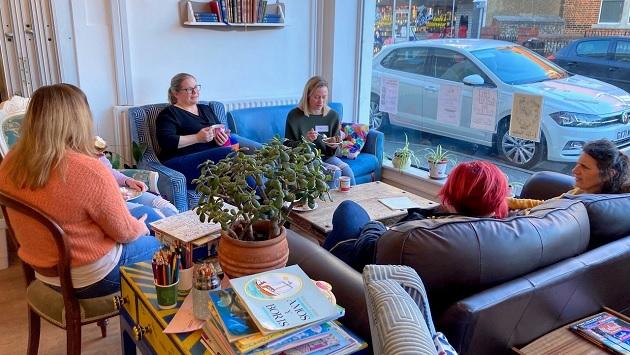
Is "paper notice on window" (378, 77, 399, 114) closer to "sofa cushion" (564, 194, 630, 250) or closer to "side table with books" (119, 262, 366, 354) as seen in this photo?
"sofa cushion" (564, 194, 630, 250)

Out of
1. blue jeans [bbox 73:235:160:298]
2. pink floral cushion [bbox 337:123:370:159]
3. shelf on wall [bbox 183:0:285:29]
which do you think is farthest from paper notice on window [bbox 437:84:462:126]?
blue jeans [bbox 73:235:160:298]

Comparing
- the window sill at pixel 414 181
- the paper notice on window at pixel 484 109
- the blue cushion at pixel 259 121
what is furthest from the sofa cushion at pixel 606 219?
the blue cushion at pixel 259 121

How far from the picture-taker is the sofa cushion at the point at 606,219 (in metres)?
1.68

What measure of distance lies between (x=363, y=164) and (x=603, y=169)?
212 cm

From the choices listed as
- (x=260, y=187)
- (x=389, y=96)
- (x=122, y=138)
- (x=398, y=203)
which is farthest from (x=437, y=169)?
(x=260, y=187)

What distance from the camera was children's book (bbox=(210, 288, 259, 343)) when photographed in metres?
1.06

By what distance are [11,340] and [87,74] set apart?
76.7 inches

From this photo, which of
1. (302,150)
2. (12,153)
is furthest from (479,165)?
(12,153)

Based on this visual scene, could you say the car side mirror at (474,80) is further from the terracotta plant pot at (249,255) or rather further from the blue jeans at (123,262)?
the terracotta plant pot at (249,255)

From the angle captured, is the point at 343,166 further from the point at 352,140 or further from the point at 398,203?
the point at 398,203

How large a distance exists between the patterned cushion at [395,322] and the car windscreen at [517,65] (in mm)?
2876

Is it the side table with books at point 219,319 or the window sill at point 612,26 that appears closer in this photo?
the side table with books at point 219,319

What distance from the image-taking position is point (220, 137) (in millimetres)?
3510

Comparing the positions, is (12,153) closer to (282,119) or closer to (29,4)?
(29,4)
